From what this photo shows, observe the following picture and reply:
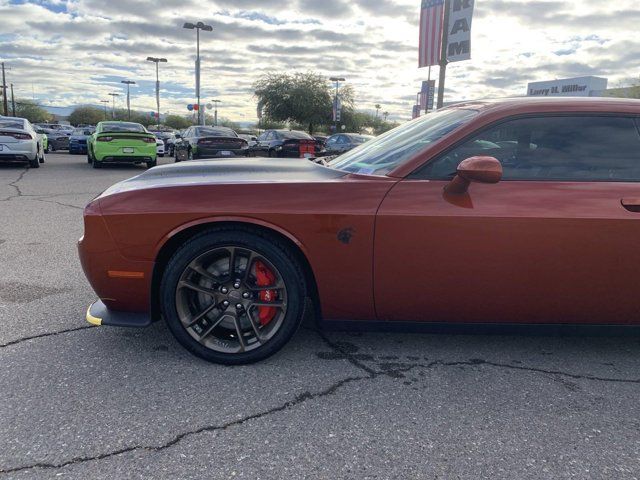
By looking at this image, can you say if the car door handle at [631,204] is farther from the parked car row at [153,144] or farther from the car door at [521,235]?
the parked car row at [153,144]

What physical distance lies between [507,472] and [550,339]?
5.15ft

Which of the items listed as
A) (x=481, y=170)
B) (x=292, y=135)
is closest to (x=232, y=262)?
(x=481, y=170)

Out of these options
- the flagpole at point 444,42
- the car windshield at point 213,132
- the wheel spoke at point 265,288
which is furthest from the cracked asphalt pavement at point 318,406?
the car windshield at point 213,132

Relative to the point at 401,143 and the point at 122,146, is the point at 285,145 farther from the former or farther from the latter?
the point at 401,143

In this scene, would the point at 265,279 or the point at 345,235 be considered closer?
the point at 345,235

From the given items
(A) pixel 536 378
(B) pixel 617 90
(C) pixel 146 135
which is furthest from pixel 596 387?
(B) pixel 617 90

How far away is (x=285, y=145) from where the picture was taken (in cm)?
1548

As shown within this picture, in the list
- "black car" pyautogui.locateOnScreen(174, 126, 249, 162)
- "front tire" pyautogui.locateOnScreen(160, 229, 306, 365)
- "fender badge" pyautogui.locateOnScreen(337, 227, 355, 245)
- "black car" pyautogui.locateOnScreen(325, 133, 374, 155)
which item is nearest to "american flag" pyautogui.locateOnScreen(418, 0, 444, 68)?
"black car" pyautogui.locateOnScreen(174, 126, 249, 162)

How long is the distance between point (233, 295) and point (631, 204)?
2137 millimetres

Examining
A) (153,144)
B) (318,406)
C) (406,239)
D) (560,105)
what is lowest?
(318,406)

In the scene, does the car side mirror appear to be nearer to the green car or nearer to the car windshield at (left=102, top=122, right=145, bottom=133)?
the green car

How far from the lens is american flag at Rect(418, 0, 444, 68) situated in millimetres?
10891

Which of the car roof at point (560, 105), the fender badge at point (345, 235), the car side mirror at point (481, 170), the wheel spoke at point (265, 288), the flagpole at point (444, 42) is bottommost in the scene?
the wheel spoke at point (265, 288)

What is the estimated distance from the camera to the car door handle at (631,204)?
262 centimetres
